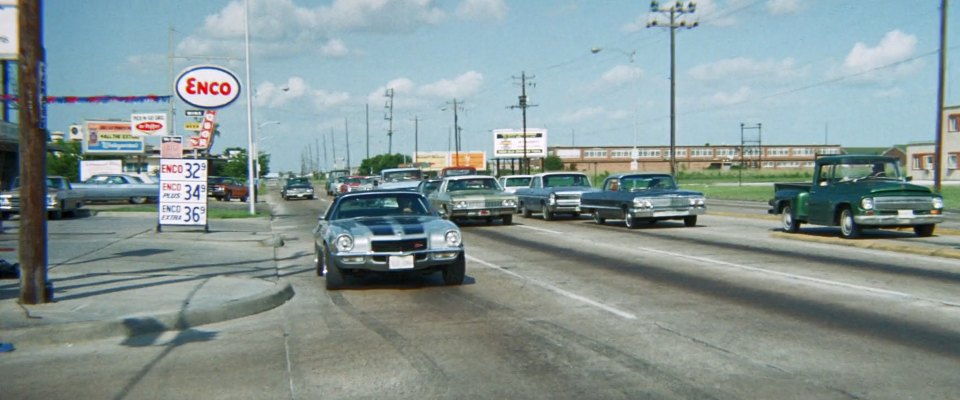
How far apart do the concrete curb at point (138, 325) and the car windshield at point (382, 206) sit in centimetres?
269

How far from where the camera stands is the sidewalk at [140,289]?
29.2ft

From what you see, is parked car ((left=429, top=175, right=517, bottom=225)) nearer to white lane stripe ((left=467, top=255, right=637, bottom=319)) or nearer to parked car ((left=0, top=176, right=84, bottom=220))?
white lane stripe ((left=467, top=255, right=637, bottom=319))

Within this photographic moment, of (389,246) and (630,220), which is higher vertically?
(389,246)

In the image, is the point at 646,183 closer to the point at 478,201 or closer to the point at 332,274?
the point at 478,201

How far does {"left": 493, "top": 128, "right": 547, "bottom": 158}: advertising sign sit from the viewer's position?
8681 cm

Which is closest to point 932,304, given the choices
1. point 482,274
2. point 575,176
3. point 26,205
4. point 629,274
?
point 629,274

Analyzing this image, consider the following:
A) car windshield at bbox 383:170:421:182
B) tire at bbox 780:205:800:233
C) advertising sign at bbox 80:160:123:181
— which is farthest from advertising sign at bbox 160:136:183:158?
advertising sign at bbox 80:160:123:181

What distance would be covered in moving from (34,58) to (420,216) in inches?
219

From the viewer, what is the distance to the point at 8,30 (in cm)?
969

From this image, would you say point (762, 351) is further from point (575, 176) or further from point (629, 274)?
point (575, 176)

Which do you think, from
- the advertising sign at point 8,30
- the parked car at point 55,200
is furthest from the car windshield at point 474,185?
the advertising sign at point 8,30

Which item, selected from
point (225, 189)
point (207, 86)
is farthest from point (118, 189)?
point (207, 86)

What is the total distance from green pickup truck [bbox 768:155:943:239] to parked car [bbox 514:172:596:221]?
852 centimetres

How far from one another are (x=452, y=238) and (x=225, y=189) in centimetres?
4397
